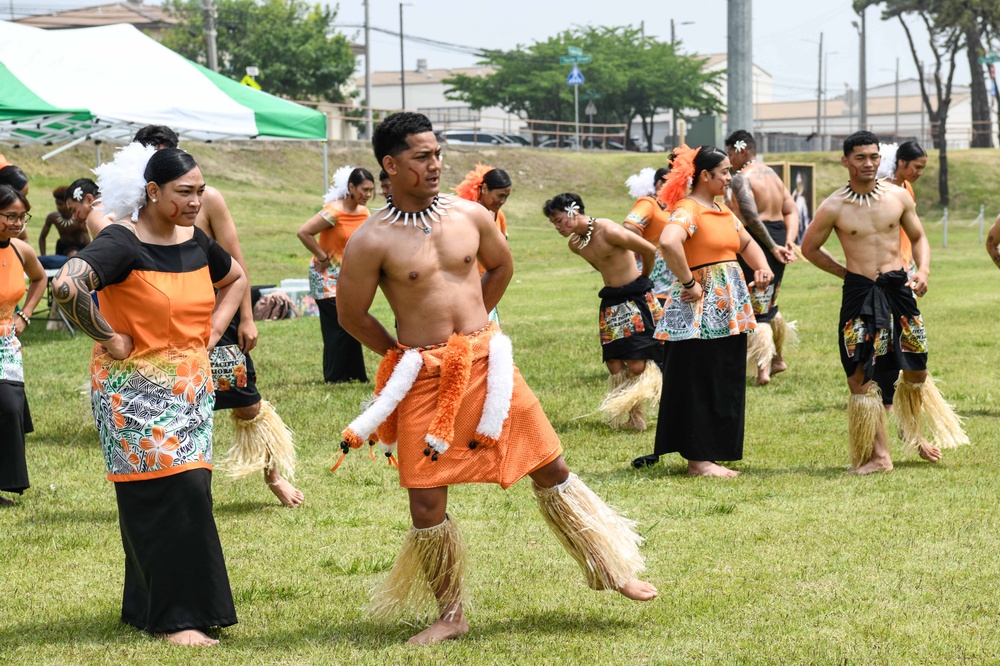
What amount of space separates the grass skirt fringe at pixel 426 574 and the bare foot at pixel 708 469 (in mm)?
3131

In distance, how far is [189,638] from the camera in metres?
4.70

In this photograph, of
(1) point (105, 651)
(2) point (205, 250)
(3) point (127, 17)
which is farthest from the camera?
(3) point (127, 17)

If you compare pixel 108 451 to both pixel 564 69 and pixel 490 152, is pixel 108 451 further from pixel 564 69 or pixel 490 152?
pixel 564 69

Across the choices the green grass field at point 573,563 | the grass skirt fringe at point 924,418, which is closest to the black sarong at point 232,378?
the green grass field at point 573,563

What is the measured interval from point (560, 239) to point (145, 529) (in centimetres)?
2650

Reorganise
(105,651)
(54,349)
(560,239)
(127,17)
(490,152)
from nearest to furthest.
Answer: (105,651), (54,349), (560,239), (490,152), (127,17)

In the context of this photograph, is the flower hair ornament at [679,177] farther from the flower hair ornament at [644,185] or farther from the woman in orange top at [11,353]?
the woman in orange top at [11,353]

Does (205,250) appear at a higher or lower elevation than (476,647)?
higher

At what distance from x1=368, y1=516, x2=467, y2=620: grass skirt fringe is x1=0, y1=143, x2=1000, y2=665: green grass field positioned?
15 centimetres

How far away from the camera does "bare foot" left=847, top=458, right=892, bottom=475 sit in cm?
743

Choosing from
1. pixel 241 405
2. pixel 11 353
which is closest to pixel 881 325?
pixel 241 405

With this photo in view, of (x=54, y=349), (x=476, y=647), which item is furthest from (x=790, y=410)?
(x=54, y=349)

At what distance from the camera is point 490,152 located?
4409cm

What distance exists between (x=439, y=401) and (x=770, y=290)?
6.85 m
